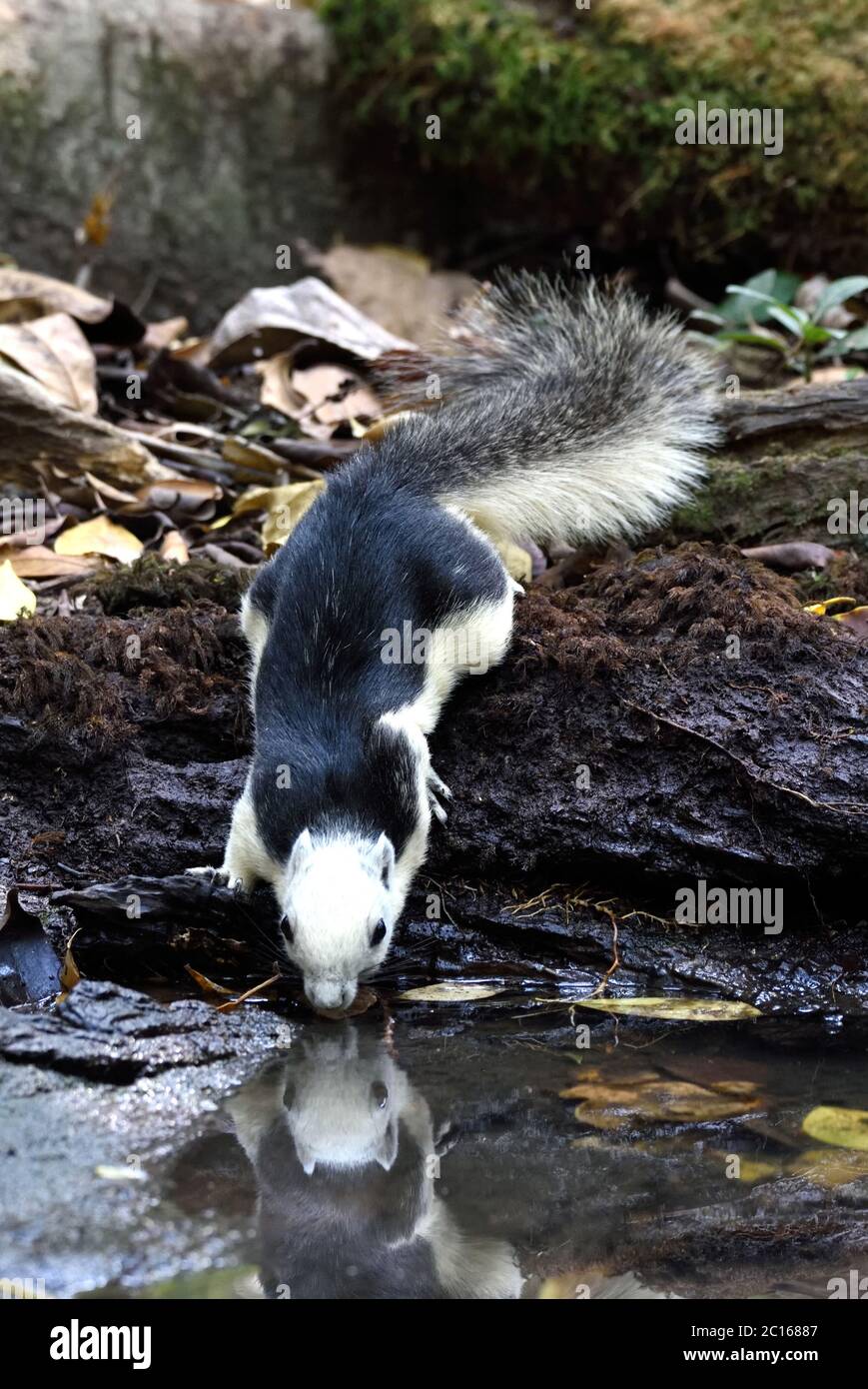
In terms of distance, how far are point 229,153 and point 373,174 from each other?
3.00 ft

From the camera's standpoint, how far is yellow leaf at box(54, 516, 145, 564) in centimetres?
555

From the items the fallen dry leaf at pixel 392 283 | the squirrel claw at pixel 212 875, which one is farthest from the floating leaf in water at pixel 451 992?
the fallen dry leaf at pixel 392 283

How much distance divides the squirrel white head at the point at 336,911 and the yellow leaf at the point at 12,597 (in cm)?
175

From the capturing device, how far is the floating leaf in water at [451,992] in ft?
12.7

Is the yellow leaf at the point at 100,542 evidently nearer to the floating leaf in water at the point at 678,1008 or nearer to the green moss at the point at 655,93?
the floating leaf in water at the point at 678,1008

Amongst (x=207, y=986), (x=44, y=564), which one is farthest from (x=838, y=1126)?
(x=44, y=564)

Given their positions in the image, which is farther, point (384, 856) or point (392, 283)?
point (392, 283)

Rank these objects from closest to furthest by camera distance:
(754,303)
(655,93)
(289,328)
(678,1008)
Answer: (678,1008), (289,328), (754,303), (655,93)

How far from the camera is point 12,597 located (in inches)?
196

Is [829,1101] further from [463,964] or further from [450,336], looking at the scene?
[450,336]

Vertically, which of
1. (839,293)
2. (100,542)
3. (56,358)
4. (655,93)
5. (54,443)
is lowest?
(100,542)

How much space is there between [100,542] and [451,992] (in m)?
2.61

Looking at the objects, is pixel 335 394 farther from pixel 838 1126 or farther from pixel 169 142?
pixel 838 1126

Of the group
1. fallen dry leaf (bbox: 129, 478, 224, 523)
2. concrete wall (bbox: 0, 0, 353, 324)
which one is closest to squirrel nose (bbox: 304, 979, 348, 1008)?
fallen dry leaf (bbox: 129, 478, 224, 523)
